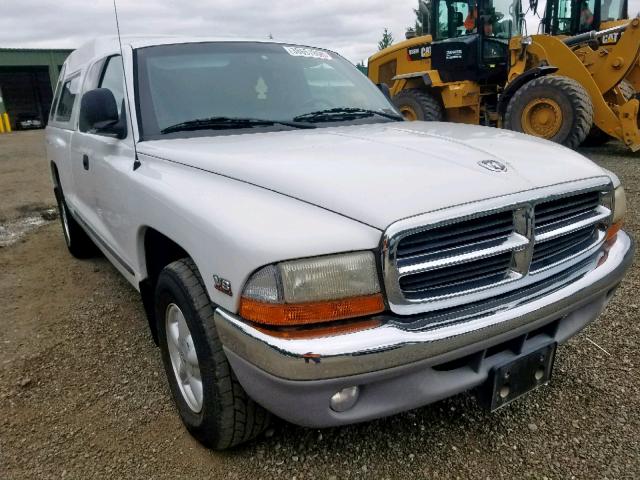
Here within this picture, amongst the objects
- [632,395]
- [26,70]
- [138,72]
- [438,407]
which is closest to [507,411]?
[438,407]

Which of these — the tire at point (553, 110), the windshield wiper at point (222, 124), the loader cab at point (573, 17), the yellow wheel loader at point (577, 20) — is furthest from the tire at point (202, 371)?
the loader cab at point (573, 17)

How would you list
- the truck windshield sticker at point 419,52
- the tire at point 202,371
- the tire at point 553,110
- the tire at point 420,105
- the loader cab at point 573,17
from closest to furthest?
the tire at point 202,371, the tire at point 553,110, the tire at point 420,105, the loader cab at point 573,17, the truck windshield sticker at point 419,52

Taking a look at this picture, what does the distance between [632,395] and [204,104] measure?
2.54 meters

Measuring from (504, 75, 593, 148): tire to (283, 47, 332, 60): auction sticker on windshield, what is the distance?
5898mm

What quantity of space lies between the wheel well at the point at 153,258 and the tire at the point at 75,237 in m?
2.41

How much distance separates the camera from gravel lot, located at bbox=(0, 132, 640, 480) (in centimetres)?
208

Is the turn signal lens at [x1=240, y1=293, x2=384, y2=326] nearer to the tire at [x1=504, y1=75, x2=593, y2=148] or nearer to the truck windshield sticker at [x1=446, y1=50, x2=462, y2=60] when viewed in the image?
the tire at [x1=504, y1=75, x2=593, y2=148]

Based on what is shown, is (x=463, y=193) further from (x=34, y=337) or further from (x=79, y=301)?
(x=79, y=301)

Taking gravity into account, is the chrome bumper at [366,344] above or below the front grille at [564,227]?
below

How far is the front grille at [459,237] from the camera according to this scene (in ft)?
5.46

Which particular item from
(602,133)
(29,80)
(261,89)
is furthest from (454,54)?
(29,80)

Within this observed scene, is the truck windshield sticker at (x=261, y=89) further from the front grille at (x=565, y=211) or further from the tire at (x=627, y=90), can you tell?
the tire at (x=627, y=90)

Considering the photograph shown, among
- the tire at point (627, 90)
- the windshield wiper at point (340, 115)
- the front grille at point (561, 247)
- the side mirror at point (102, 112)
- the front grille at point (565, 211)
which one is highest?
the side mirror at point (102, 112)

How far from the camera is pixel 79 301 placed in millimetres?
3902
